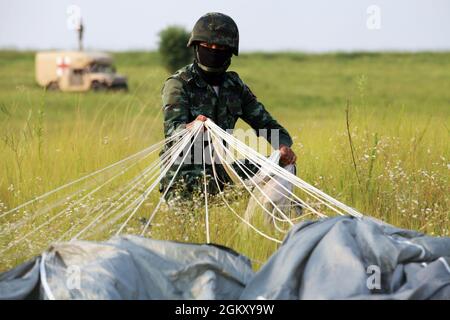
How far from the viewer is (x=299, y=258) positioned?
3.88m

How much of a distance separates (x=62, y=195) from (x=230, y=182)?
3.99 ft

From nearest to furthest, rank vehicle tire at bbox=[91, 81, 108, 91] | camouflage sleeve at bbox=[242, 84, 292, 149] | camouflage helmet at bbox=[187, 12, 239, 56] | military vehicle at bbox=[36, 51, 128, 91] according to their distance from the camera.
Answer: camouflage helmet at bbox=[187, 12, 239, 56] < camouflage sleeve at bbox=[242, 84, 292, 149] < vehicle tire at bbox=[91, 81, 108, 91] < military vehicle at bbox=[36, 51, 128, 91]

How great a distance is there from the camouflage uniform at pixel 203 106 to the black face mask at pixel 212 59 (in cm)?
14

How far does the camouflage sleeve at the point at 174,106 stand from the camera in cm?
562

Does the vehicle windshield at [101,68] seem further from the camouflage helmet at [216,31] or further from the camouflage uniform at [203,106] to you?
the camouflage helmet at [216,31]

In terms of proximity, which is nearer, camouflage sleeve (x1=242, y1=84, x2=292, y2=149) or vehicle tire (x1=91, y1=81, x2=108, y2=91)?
camouflage sleeve (x1=242, y1=84, x2=292, y2=149)

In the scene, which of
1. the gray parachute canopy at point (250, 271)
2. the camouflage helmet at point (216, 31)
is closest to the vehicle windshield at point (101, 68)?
the camouflage helmet at point (216, 31)

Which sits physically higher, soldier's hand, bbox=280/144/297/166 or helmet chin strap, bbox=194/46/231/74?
helmet chin strap, bbox=194/46/231/74

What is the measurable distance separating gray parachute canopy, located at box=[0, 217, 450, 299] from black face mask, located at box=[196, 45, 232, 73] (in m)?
1.81

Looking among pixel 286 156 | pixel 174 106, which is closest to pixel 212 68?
pixel 174 106

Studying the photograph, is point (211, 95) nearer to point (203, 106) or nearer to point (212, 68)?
point (203, 106)

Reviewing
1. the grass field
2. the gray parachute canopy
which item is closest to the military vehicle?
the grass field

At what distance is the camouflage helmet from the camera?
5551mm

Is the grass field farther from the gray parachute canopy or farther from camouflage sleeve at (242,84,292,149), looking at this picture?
the gray parachute canopy
